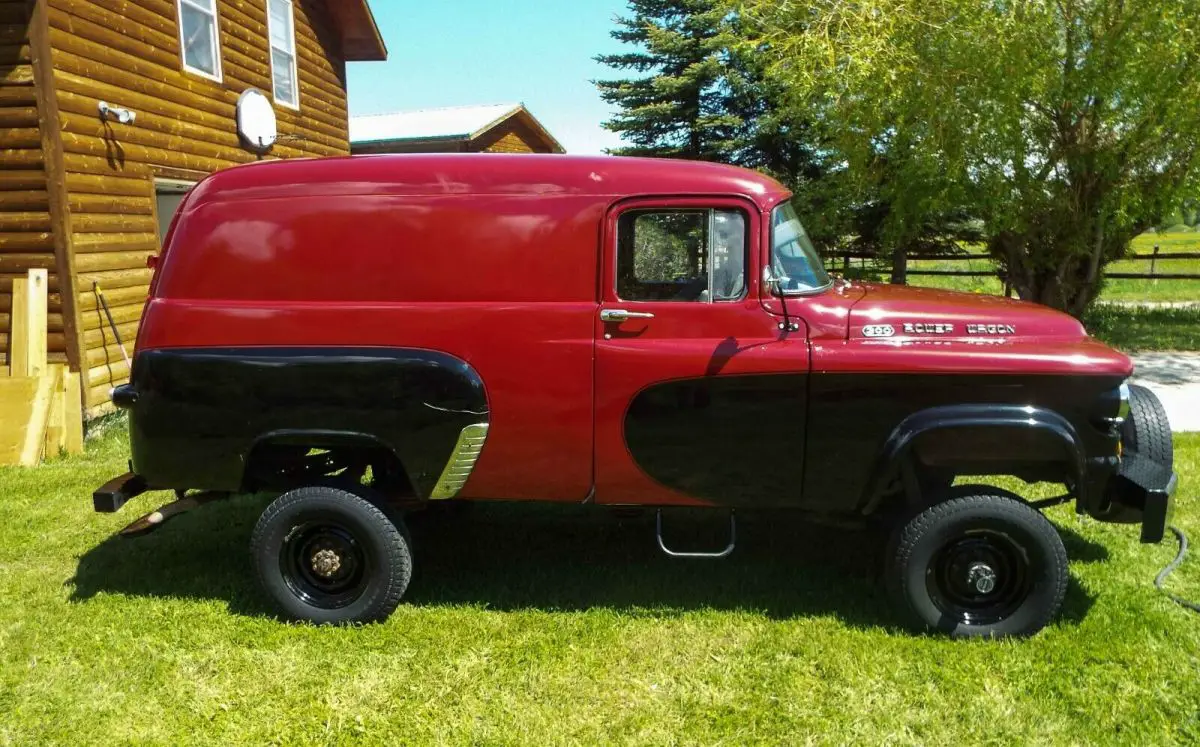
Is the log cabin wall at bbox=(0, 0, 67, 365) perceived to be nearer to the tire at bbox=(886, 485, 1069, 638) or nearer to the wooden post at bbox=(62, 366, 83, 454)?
the wooden post at bbox=(62, 366, 83, 454)

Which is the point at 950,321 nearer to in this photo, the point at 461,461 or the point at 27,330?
the point at 461,461

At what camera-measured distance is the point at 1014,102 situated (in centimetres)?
940

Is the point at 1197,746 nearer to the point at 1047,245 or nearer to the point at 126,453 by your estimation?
the point at 126,453

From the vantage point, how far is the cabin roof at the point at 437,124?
1789 cm

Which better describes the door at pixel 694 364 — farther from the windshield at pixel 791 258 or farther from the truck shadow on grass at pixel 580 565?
the truck shadow on grass at pixel 580 565

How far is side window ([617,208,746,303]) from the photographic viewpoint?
12.4 ft

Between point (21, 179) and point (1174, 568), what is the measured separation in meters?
9.71

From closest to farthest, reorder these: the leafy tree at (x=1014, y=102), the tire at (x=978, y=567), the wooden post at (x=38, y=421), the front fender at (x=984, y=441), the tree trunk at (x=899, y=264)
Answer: the front fender at (x=984, y=441) → the tire at (x=978, y=567) → the wooden post at (x=38, y=421) → the leafy tree at (x=1014, y=102) → the tree trunk at (x=899, y=264)

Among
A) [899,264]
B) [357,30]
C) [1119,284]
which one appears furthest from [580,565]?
[1119,284]

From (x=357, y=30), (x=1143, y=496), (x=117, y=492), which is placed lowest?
(x=117, y=492)

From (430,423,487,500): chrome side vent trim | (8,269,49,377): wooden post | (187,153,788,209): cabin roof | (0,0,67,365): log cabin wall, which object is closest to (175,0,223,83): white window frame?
(0,0,67,365): log cabin wall

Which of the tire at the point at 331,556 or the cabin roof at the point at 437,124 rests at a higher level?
the cabin roof at the point at 437,124

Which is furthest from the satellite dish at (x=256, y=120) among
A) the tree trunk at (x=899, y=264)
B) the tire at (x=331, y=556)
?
the tree trunk at (x=899, y=264)

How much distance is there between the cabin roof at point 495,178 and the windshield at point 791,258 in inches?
4.8
